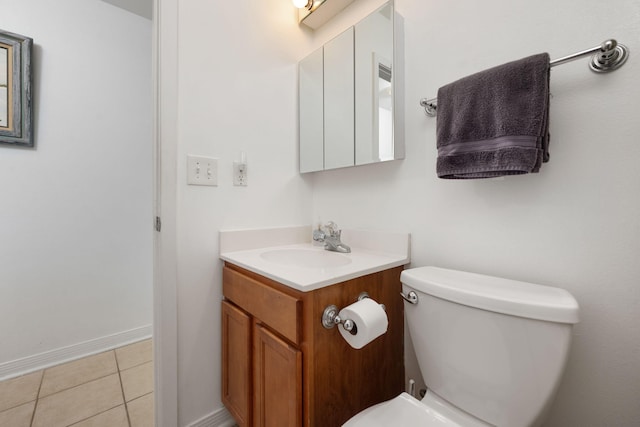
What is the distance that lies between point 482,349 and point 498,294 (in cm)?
15

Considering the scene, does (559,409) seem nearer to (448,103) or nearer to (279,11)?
(448,103)

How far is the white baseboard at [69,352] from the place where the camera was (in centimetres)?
144

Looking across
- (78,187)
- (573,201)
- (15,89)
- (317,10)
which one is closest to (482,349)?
(573,201)

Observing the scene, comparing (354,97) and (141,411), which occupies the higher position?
(354,97)

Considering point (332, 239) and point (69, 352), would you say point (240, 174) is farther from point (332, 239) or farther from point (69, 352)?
point (69, 352)

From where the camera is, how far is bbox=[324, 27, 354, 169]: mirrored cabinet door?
1.24m

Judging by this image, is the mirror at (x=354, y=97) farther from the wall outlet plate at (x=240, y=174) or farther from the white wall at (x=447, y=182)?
the wall outlet plate at (x=240, y=174)

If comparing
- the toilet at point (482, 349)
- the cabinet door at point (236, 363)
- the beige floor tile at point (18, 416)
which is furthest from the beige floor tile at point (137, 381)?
the toilet at point (482, 349)

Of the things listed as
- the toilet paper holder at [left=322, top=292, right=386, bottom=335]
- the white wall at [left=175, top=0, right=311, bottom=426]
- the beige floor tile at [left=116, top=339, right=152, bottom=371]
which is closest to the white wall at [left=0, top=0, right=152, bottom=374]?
the beige floor tile at [left=116, top=339, right=152, bottom=371]

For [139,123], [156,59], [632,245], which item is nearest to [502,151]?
[632,245]

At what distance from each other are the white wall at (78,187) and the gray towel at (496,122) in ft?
6.63

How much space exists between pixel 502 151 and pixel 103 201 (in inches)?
87.8

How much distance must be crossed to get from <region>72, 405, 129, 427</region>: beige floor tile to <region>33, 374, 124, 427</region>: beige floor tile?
0.11 feet

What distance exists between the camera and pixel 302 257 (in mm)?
1247
